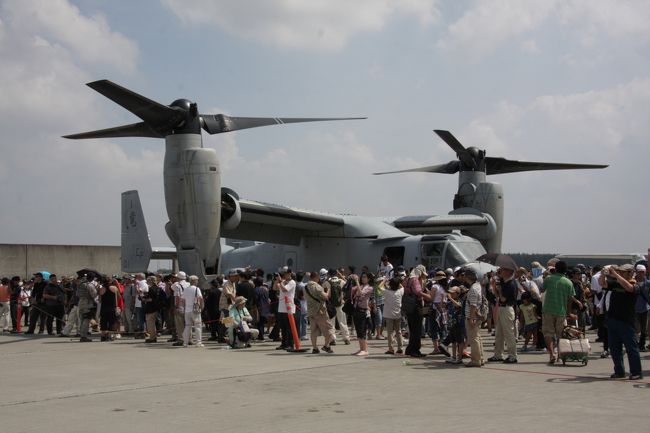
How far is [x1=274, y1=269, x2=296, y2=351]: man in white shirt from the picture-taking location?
41.5 feet

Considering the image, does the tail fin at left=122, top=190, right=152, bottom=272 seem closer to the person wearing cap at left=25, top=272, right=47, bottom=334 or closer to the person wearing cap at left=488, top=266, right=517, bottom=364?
the person wearing cap at left=25, top=272, right=47, bottom=334

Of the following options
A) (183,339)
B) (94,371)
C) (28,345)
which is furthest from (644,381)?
(28,345)

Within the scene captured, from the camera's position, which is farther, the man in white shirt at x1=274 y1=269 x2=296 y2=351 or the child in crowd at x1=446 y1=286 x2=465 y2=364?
the man in white shirt at x1=274 y1=269 x2=296 y2=351

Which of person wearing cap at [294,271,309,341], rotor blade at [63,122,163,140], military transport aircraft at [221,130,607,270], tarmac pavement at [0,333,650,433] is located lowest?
tarmac pavement at [0,333,650,433]

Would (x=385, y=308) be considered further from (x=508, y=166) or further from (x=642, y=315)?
(x=508, y=166)

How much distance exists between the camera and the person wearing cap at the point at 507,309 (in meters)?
10.5

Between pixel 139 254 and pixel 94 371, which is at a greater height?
pixel 139 254

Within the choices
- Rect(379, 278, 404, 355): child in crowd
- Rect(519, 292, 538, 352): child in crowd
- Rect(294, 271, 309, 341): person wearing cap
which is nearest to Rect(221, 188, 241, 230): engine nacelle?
Rect(294, 271, 309, 341): person wearing cap

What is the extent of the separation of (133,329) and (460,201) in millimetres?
14584

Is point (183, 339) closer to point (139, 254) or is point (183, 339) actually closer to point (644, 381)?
point (139, 254)

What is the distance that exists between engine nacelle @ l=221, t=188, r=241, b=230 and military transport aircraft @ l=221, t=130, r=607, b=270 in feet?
0.29

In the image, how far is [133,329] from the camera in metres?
16.7

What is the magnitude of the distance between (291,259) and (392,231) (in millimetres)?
4065

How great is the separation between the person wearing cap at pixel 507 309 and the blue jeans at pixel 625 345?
184 cm
